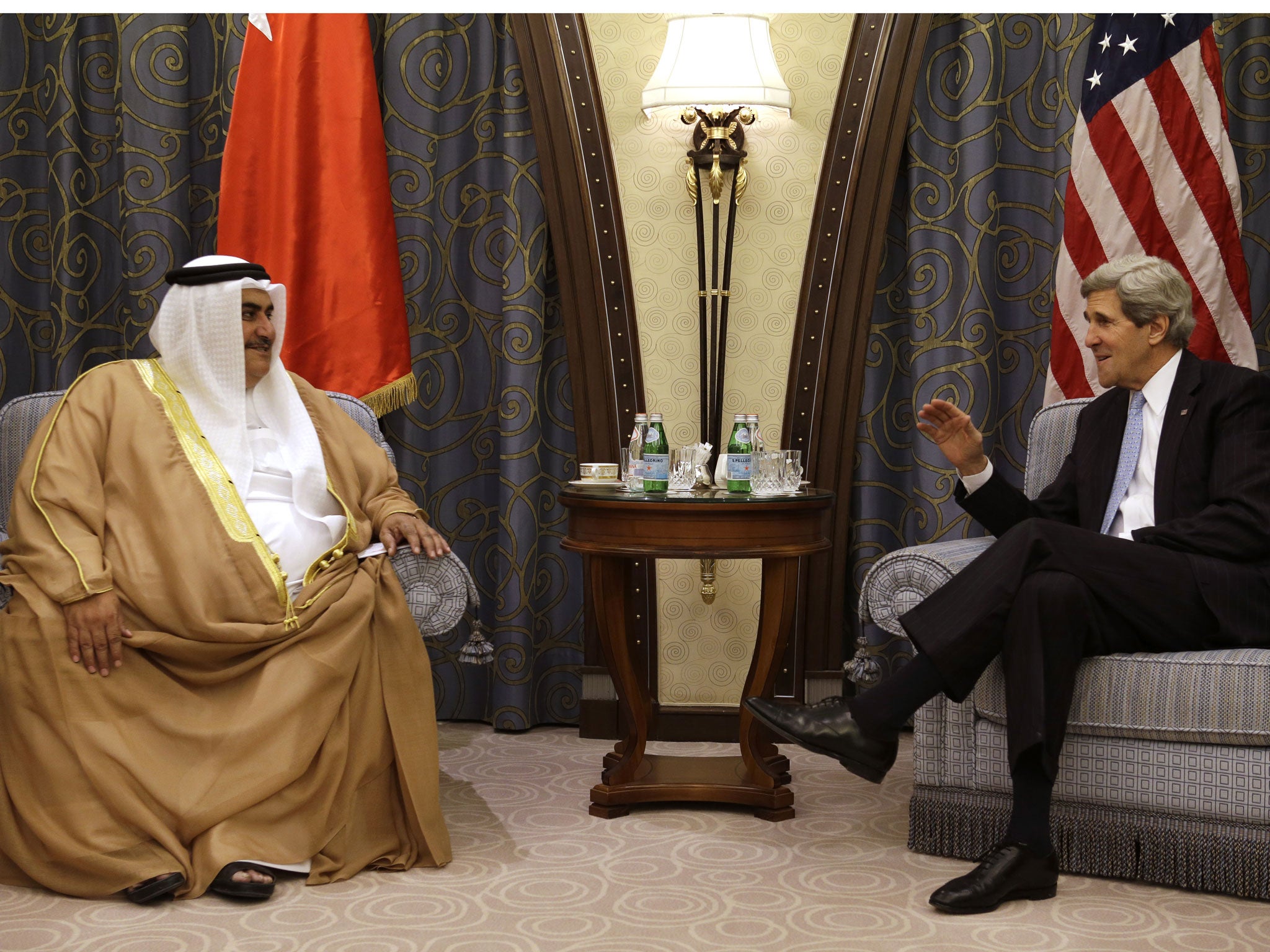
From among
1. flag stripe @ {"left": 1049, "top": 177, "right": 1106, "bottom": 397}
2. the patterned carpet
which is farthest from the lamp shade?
the patterned carpet

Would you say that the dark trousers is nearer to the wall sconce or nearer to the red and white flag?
the wall sconce

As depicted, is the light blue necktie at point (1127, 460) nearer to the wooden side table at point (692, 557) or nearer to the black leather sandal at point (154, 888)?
the wooden side table at point (692, 557)

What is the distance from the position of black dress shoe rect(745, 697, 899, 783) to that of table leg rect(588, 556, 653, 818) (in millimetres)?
537

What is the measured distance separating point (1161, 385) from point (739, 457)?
1015mm

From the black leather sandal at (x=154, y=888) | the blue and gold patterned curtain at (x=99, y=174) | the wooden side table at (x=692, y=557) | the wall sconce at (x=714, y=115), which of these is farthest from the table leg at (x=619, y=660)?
the blue and gold patterned curtain at (x=99, y=174)

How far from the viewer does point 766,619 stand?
3.24m

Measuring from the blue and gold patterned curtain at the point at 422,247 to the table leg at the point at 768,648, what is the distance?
912 millimetres

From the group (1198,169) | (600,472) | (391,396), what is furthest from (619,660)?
(1198,169)

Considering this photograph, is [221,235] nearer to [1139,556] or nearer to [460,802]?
[460,802]

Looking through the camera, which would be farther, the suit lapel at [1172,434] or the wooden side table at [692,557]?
the wooden side table at [692,557]

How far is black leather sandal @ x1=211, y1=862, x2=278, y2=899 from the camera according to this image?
101 inches

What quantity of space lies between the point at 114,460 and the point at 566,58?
1.82 m

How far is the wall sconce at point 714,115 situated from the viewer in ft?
11.8

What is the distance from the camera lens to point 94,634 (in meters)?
2.65
